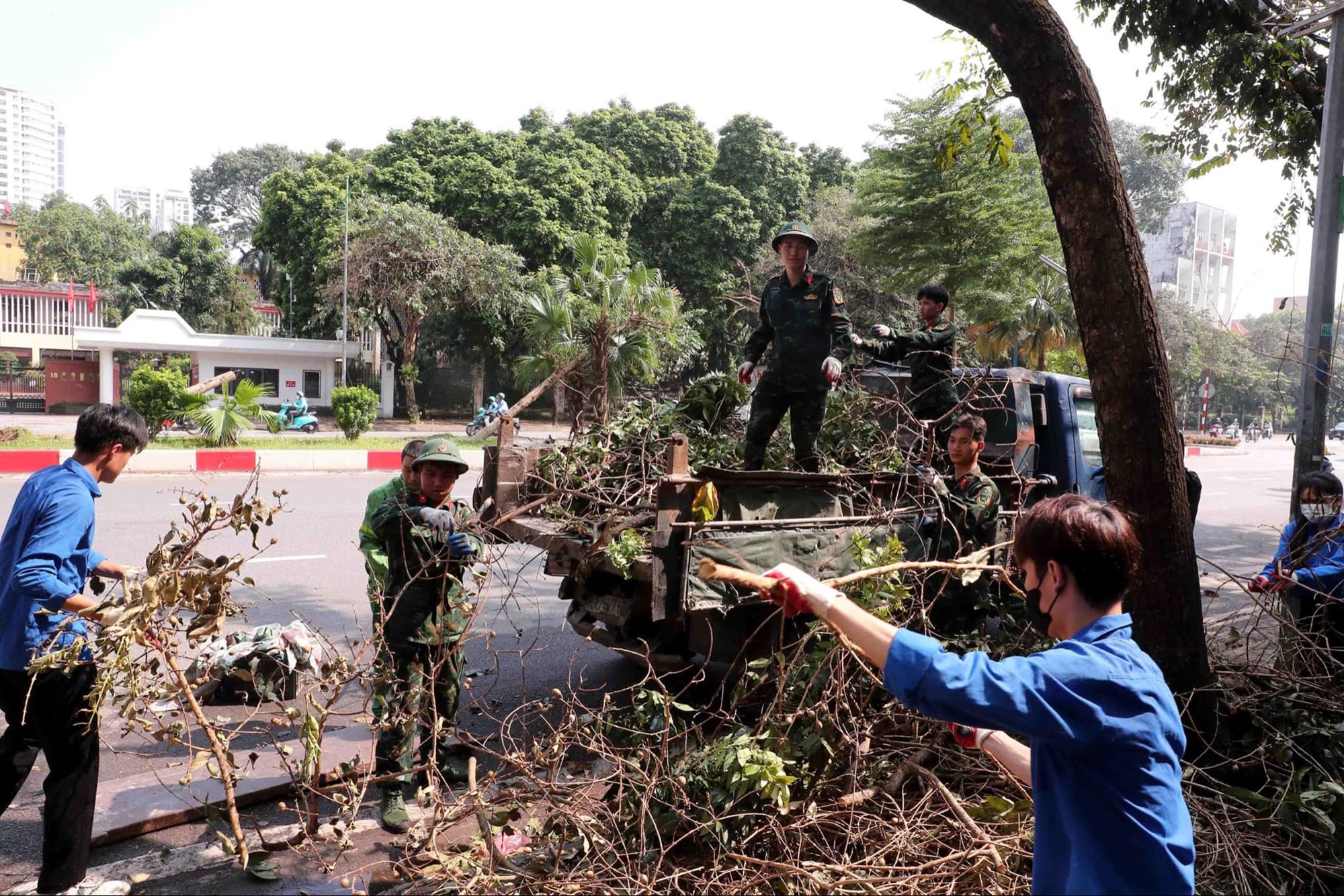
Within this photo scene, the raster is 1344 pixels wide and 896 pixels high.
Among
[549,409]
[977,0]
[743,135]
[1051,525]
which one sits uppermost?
[743,135]

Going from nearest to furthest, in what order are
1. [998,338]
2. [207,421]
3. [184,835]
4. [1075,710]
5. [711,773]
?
[1075,710]
[711,773]
[184,835]
[207,421]
[998,338]

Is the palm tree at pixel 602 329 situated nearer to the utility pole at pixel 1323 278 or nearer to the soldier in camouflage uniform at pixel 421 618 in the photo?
the soldier in camouflage uniform at pixel 421 618

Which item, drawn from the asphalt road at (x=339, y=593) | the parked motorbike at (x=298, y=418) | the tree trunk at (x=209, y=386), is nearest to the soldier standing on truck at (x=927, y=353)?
the asphalt road at (x=339, y=593)

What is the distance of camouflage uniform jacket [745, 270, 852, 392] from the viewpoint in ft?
17.9

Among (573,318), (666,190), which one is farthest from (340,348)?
(573,318)

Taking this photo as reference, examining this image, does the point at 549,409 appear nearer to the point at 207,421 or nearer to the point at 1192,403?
the point at 207,421

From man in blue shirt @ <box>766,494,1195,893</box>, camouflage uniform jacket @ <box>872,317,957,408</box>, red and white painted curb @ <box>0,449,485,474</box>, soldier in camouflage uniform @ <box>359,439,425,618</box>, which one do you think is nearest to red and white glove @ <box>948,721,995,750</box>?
man in blue shirt @ <box>766,494,1195,893</box>

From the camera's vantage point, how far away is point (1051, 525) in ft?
5.72

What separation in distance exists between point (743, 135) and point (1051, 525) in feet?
114

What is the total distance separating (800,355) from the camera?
18.0ft

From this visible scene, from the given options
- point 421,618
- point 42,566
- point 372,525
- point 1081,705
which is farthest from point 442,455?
point 1081,705

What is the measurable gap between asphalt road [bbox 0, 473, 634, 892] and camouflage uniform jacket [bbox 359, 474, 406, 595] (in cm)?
38

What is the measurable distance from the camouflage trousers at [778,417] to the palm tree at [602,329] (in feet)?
3.24

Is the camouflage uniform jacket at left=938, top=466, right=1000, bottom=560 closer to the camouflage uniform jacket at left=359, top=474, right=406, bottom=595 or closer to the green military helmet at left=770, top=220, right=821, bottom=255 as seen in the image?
the green military helmet at left=770, top=220, right=821, bottom=255
